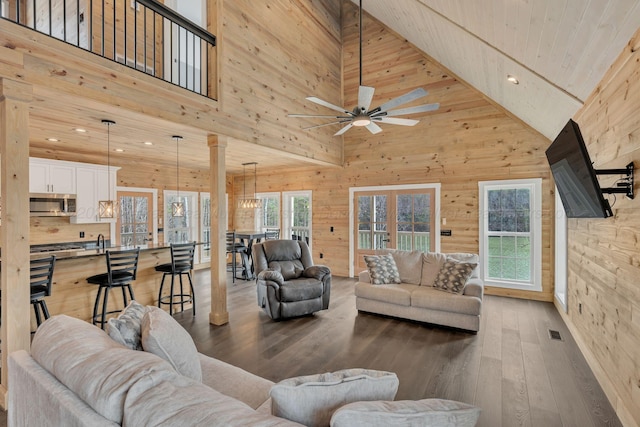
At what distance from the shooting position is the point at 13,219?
8.09ft

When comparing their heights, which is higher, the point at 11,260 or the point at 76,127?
the point at 76,127

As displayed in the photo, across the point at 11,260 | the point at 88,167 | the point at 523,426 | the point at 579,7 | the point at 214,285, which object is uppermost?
the point at 579,7

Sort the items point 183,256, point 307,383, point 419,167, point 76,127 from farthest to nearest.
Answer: point 419,167 < point 183,256 < point 76,127 < point 307,383

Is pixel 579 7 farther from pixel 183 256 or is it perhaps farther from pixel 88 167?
pixel 88 167

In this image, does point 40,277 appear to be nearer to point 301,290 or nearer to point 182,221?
point 301,290

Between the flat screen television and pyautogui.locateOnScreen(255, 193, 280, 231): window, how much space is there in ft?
20.8

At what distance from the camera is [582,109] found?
3266 millimetres

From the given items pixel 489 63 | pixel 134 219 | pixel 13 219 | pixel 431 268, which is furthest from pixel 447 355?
pixel 134 219

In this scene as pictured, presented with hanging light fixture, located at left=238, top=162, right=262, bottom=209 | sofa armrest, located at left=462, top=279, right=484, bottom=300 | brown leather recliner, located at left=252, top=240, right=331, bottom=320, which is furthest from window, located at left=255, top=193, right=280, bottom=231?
sofa armrest, located at left=462, top=279, right=484, bottom=300

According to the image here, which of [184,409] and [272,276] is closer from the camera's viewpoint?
[184,409]

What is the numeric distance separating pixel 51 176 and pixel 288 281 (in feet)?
13.8

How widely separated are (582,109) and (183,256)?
198 inches

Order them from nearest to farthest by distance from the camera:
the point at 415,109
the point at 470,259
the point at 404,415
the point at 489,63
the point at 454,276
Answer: the point at 404,415
the point at 415,109
the point at 489,63
the point at 454,276
the point at 470,259

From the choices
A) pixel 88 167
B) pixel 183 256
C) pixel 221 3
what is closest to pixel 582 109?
pixel 221 3
